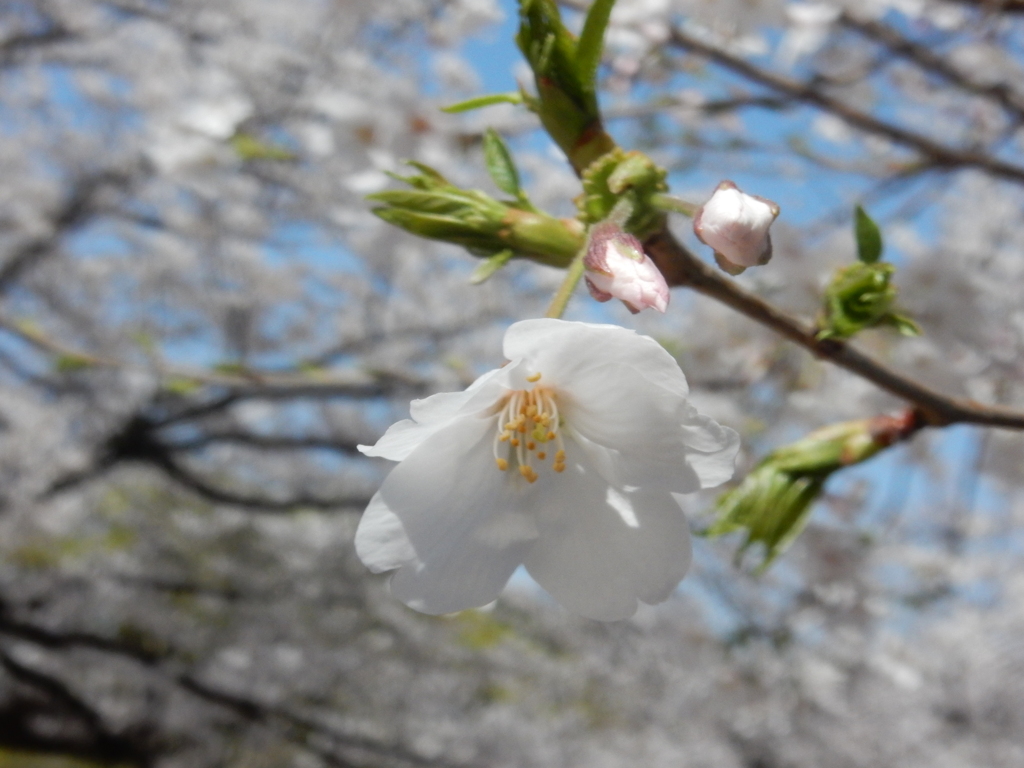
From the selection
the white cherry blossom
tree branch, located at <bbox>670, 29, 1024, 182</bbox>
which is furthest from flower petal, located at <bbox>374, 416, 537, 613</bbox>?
tree branch, located at <bbox>670, 29, 1024, 182</bbox>

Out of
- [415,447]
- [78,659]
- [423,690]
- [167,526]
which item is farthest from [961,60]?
[78,659]

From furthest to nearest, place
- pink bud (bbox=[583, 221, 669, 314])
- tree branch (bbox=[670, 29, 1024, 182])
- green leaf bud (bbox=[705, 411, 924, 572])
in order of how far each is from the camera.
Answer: tree branch (bbox=[670, 29, 1024, 182])
green leaf bud (bbox=[705, 411, 924, 572])
pink bud (bbox=[583, 221, 669, 314])

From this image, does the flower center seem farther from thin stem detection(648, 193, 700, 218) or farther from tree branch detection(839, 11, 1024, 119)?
tree branch detection(839, 11, 1024, 119)

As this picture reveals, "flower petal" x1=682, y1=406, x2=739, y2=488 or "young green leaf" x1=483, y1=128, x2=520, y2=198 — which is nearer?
"flower petal" x1=682, y1=406, x2=739, y2=488

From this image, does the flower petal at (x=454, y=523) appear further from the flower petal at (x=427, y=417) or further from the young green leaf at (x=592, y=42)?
the young green leaf at (x=592, y=42)

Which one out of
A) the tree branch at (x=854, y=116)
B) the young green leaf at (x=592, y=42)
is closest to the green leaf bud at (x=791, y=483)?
the young green leaf at (x=592, y=42)
